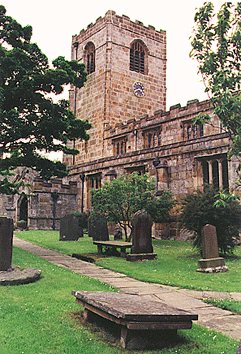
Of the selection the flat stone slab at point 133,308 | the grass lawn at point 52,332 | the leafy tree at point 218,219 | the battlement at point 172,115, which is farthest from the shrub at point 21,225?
the flat stone slab at point 133,308

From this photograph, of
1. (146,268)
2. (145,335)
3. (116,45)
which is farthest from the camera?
(116,45)

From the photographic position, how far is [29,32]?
1209 centimetres

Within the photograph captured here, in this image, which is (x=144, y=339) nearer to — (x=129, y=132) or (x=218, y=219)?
(x=218, y=219)

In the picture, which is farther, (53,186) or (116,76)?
(116,76)

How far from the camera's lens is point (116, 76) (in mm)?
32125

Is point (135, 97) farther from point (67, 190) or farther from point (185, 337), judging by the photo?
point (185, 337)

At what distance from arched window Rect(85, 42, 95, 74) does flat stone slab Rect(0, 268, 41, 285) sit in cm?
2829

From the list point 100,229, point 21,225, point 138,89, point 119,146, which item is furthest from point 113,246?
point 138,89

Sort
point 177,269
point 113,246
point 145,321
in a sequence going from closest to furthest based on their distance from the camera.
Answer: point 145,321 → point 177,269 → point 113,246

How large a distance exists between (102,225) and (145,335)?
11708mm

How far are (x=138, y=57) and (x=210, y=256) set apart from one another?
90.1 feet

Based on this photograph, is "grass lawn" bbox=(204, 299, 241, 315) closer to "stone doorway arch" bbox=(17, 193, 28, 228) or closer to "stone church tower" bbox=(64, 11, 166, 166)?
"stone doorway arch" bbox=(17, 193, 28, 228)

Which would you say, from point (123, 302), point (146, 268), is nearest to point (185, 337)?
point (123, 302)

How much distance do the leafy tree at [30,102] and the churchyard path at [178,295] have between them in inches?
150
